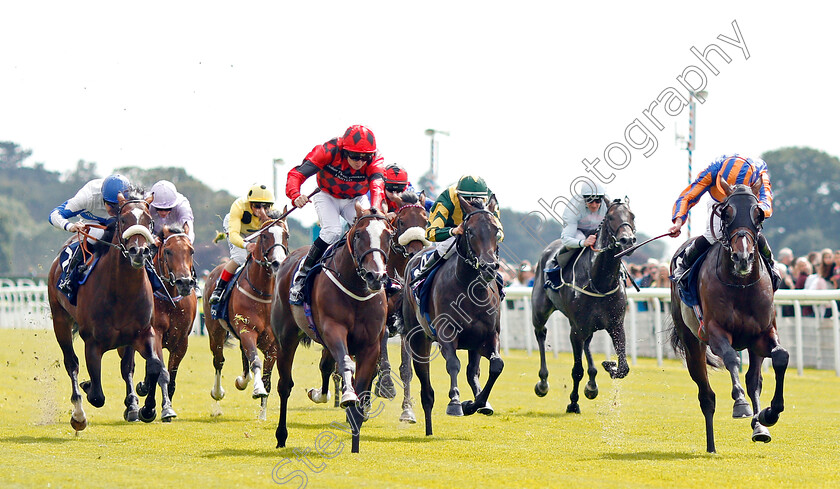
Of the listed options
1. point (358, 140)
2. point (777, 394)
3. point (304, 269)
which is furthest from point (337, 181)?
point (777, 394)

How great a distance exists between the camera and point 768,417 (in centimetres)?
746

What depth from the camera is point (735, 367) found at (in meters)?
7.42

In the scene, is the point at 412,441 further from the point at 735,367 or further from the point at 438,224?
the point at 735,367

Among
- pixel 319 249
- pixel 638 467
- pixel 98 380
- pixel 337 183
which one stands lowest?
pixel 638 467

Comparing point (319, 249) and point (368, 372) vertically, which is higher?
point (319, 249)

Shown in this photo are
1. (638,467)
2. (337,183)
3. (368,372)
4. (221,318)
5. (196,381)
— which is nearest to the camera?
(638,467)

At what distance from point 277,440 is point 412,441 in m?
1.06

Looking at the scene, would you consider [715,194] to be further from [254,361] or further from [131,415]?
[131,415]

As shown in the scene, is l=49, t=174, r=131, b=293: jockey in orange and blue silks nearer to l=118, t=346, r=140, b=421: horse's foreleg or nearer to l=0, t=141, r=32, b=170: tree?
l=118, t=346, r=140, b=421: horse's foreleg

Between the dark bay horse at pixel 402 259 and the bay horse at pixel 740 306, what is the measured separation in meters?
2.47

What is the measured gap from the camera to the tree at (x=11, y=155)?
230 feet

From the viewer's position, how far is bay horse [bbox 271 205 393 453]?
7.46m

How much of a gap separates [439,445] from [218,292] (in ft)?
11.8

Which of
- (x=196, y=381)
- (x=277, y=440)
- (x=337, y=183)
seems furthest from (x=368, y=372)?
(x=196, y=381)
